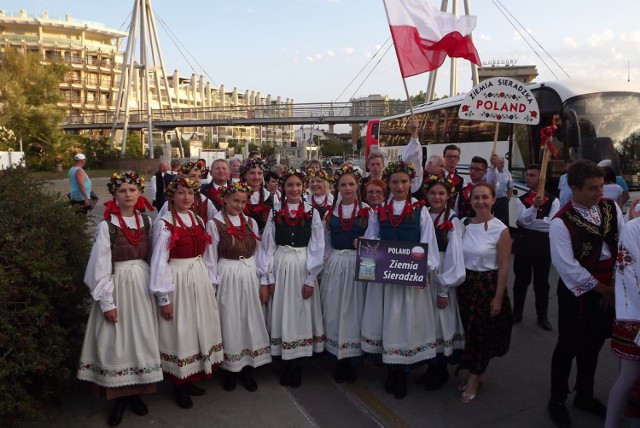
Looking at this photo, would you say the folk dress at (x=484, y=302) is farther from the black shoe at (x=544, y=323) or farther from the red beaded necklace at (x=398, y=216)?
the black shoe at (x=544, y=323)

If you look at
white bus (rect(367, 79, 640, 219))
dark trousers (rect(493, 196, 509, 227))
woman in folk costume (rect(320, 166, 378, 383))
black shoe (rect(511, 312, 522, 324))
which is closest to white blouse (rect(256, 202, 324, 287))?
woman in folk costume (rect(320, 166, 378, 383))

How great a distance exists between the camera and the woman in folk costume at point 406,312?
4105mm

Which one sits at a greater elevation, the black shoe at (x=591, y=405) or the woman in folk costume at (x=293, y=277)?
the woman in folk costume at (x=293, y=277)

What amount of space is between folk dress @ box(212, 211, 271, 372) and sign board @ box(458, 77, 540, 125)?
4.08 m

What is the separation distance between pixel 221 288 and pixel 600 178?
3114mm

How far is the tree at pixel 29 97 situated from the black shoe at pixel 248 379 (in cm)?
3090

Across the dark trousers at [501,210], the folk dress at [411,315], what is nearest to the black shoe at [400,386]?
the folk dress at [411,315]

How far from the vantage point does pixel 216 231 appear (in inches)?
167

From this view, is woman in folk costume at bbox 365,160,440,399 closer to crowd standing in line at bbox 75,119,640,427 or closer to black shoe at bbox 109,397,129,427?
crowd standing in line at bbox 75,119,640,427

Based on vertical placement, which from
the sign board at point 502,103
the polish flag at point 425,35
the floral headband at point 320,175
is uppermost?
the polish flag at point 425,35

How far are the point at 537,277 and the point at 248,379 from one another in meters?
3.63

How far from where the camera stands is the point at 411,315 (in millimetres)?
4086

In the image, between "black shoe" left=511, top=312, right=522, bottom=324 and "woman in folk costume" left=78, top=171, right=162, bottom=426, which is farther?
"black shoe" left=511, top=312, right=522, bottom=324

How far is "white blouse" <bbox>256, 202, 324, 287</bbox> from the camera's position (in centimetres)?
432
